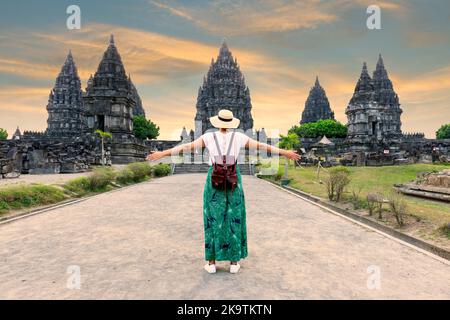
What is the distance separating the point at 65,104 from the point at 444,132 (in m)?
90.1

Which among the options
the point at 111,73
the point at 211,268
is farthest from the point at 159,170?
the point at 211,268

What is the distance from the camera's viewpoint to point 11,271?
12.8 feet

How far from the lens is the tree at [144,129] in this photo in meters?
71.2

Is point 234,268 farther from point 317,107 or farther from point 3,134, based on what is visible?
point 3,134

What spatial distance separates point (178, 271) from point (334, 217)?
5.42 meters

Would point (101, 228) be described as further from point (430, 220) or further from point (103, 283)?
point (430, 220)

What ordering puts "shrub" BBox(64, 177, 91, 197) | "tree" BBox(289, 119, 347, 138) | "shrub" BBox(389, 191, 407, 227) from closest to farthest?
"shrub" BBox(389, 191, 407, 227) < "shrub" BBox(64, 177, 91, 197) < "tree" BBox(289, 119, 347, 138)

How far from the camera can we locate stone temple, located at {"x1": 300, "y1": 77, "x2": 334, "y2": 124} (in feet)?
268

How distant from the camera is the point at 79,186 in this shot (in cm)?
1288

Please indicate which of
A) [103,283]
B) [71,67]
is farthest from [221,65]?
[103,283]

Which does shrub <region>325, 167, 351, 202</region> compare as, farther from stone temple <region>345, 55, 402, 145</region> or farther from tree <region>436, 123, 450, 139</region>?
tree <region>436, 123, 450, 139</region>

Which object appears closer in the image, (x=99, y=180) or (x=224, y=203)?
(x=224, y=203)

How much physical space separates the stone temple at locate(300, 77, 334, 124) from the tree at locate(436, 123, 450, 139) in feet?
93.4

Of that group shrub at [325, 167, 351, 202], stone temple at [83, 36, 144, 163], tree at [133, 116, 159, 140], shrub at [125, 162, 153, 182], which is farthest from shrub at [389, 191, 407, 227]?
tree at [133, 116, 159, 140]
